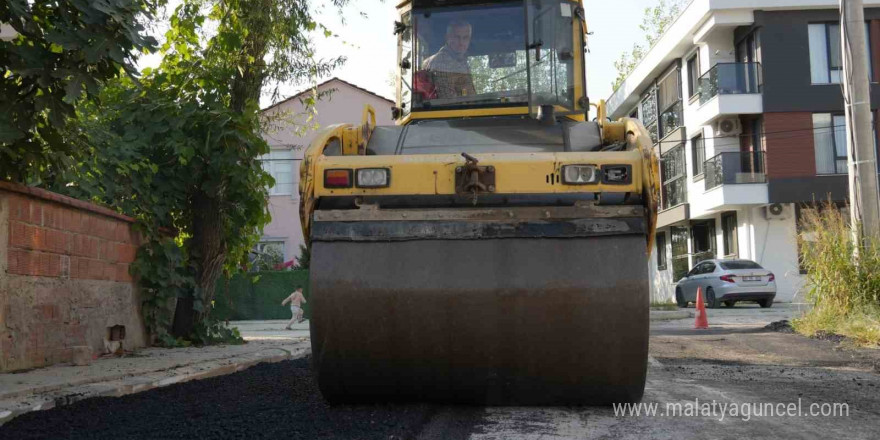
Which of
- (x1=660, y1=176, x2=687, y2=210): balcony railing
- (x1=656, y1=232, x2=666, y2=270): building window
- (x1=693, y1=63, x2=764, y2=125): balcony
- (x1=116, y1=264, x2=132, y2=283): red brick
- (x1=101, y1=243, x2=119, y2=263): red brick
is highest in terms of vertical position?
(x1=693, y1=63, x2=764, y2=125): balcony

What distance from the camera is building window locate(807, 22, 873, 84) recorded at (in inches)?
1083

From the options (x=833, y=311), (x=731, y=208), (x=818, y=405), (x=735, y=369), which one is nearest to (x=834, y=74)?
(x=731, y=208)

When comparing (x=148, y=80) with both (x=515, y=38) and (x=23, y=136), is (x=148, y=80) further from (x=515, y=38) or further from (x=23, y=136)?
(x=515, y=38)

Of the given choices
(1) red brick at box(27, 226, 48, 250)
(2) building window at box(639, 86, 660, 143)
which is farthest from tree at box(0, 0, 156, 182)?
(2) building window at box(639, 86, 660, 143)

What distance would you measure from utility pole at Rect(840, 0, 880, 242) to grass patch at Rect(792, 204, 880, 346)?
0.86 ft

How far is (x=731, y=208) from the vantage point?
2833cm

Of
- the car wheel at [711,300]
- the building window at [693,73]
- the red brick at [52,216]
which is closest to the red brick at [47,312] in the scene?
the red brick at [52,216]

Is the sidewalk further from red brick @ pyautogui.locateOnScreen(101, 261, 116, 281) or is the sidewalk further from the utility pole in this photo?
the utility pole

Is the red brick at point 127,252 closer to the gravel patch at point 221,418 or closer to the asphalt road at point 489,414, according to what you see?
the asphalt road at point 489,414

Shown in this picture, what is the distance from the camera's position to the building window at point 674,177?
32.4m

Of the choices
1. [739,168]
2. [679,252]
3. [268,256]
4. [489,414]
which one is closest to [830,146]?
[739,168]

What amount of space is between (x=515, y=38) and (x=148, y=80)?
250 inches

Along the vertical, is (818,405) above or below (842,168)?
below

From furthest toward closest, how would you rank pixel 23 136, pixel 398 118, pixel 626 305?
1. pixel 398 118
2. pixel 23 136
3. pixel 626 305
